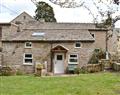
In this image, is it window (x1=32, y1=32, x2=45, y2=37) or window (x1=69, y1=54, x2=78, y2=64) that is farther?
window (x1=32, y1=32, x2=45, y2=37)

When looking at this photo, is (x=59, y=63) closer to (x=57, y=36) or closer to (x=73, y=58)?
(x=73, y=58)

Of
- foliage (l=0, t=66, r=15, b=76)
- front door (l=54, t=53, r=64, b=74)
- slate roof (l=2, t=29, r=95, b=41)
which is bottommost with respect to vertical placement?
foliage (l=0, t=66, r=15, b=76)

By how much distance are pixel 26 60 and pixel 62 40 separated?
5.45m

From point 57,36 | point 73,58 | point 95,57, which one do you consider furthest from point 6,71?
point 95,57

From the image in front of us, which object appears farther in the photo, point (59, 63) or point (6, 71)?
point (59, 63)

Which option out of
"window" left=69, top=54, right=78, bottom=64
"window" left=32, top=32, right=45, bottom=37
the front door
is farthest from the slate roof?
the front door

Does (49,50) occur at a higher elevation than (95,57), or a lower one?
higher

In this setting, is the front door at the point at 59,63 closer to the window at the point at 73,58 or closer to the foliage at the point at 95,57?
the window at the point at 73,58

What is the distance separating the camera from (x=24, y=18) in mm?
86562

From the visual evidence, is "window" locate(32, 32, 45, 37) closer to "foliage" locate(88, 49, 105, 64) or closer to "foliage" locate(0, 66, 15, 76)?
"foliage" locate(88, 49, 105, 64)

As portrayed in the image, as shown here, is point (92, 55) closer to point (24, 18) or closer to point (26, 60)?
point (26, 60)

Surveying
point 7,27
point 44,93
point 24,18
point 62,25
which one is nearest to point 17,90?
point 44,93

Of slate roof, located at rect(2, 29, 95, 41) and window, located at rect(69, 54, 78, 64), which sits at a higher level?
slate roof, located at rect(2, 29, 95, 41)

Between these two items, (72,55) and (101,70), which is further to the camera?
(72,55)
